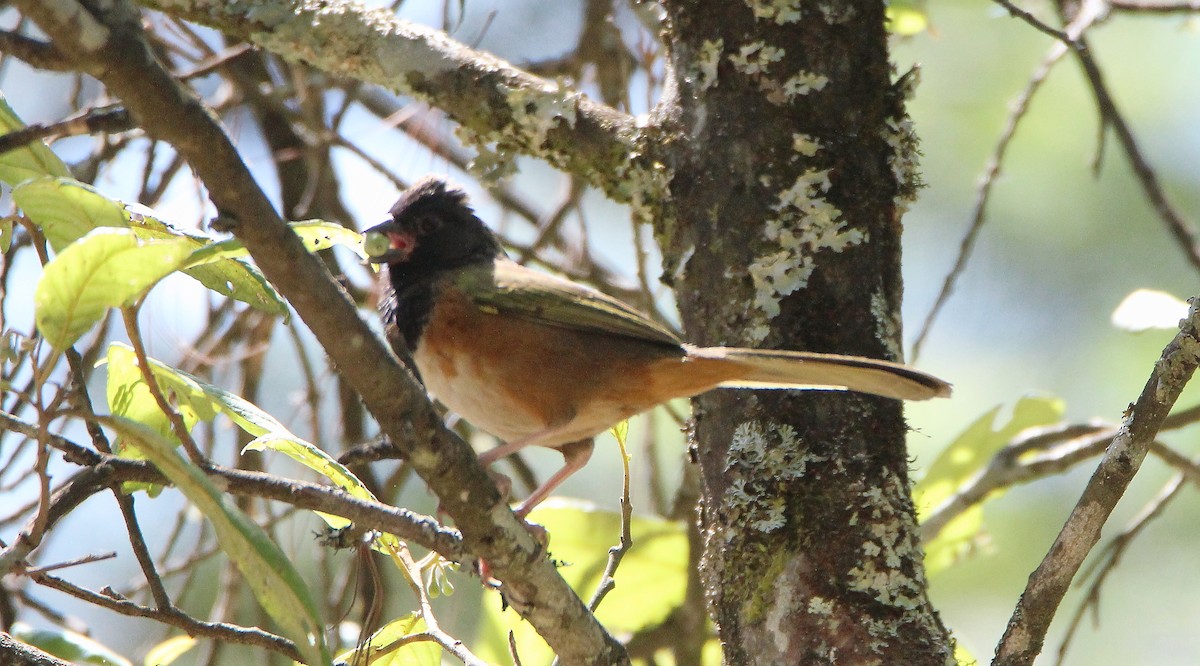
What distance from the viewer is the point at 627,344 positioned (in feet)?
9.29

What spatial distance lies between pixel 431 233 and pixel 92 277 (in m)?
1.87

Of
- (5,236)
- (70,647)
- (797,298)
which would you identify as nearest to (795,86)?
(797,298)

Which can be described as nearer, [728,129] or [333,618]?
[728,129]

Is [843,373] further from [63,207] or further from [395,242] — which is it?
[395,242]

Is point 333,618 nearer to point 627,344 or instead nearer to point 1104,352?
point 627,344

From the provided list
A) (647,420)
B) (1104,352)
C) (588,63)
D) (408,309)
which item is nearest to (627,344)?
(408,309)

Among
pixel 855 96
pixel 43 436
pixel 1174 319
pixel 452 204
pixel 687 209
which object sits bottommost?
pixel 43 436

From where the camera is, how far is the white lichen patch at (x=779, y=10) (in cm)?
250

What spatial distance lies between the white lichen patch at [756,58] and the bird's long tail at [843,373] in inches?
27.0

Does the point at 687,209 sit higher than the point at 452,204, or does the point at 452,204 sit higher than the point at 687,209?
the point at 452,204

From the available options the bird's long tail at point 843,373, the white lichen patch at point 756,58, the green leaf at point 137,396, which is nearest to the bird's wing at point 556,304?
the bird's long tail at point 843,373

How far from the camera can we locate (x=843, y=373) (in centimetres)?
214

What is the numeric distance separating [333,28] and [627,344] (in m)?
1.13

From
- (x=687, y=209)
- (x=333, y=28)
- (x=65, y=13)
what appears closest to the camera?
(x=65, y=13)
